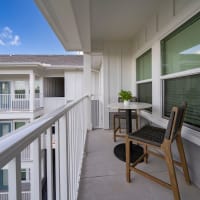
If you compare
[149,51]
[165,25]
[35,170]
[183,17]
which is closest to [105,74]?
[149,51]

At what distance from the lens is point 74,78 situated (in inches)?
332

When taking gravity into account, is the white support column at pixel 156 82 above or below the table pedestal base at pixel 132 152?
above

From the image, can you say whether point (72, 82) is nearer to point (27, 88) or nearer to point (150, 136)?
point (27, 88)

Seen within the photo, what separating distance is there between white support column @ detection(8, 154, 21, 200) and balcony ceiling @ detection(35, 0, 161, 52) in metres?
1.84

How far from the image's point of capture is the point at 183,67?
201cm

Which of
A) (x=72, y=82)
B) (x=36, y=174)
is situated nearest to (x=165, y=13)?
(x=36, y=174)

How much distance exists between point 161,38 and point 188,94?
1.08 m

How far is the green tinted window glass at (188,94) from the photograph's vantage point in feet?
5.86

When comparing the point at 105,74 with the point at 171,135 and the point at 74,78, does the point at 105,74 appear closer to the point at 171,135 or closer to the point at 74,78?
the point at 171,135

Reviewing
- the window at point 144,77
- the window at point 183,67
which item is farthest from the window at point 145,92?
the window at point 183,67

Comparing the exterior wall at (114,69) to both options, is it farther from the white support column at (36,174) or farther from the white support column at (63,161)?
the white support column at (36,174)

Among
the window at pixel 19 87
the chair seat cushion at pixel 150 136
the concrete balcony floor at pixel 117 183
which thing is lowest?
the concrete balcony floor at pixel 117 183

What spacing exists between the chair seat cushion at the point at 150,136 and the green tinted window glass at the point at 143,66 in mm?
1491

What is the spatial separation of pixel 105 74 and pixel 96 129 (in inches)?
56.3
